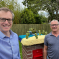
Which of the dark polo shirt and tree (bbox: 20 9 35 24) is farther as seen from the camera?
tree (bbox: 20 9 35 24)

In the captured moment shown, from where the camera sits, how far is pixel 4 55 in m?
0.99

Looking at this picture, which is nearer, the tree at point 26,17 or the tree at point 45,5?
the tree at point 26,17

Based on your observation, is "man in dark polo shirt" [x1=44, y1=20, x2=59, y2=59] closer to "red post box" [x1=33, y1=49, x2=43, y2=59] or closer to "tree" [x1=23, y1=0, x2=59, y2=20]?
"red post box" [x1=33, y1=49, x2=43, y2=59]

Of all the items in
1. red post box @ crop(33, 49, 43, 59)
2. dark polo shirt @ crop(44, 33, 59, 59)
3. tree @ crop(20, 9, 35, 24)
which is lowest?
red post box @ crop(33, 49, 43, 59)

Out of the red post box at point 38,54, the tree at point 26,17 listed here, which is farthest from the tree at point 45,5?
the red post box at point 38,54

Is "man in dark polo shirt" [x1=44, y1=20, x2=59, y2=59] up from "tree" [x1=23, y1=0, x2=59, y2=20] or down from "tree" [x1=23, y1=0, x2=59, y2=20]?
down

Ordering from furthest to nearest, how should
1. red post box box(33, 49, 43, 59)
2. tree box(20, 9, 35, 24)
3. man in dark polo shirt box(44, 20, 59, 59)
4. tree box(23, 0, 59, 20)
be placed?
tree box(23, 0, 59, 20) < tree box(20, 9, 35, 24) < red post box box(33, 49, 43, 59) < man in dark polo shirt box(44, 20, 59, 59)

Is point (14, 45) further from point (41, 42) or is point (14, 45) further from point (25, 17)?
point (25, 17)

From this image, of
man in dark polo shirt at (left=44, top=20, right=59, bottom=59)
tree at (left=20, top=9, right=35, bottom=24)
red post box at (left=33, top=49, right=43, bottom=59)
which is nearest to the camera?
man in dark polo shirt at (left=44, top=20, right=59, bottom=59)

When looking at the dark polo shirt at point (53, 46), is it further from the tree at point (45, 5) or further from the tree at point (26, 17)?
the tree at point (45, 5)

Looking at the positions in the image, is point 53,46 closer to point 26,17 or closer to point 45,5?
point 26,17

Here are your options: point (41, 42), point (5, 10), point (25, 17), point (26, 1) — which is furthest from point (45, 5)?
point (5, 10)

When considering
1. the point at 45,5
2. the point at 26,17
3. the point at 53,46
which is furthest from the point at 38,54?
the point at 45,5

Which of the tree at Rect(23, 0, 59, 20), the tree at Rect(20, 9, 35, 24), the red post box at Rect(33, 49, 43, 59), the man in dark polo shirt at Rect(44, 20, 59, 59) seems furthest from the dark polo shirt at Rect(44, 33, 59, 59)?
the tree at Rect(23, 0, 59, 20)
